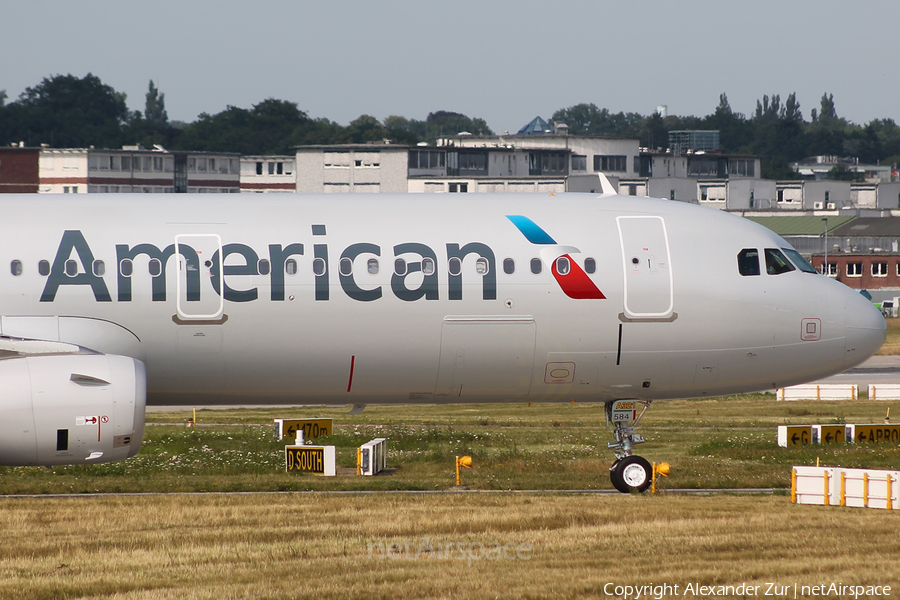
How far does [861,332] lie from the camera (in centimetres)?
2580

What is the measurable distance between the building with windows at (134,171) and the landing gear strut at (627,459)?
136 m

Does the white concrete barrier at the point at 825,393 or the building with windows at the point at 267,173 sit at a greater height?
the building with windows at the point at 267,173

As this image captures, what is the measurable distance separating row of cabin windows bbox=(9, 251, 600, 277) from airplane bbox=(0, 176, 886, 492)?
0.03m

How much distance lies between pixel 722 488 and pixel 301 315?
13200 mm

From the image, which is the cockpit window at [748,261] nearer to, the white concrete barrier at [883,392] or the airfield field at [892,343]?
the white concrete barrier at [883,392]

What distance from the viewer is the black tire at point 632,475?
26.5 metres

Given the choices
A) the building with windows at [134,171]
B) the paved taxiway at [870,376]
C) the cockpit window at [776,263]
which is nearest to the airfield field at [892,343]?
the paved taxiway at [870,376]

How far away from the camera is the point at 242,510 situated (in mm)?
25484

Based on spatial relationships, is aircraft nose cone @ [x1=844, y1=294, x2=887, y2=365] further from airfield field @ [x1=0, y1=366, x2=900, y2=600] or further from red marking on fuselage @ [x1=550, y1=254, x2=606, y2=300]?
red marking on fuselage @ [x1=550, y1=254, x2=606, y2=300]

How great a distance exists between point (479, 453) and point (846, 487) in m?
14.3

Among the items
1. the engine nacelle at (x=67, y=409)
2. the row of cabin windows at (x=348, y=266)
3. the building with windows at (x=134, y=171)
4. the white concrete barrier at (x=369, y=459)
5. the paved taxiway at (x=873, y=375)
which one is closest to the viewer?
the engine nacelle at (x=67, y=409)

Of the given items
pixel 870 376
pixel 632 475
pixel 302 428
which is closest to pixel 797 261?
pixel 632 475

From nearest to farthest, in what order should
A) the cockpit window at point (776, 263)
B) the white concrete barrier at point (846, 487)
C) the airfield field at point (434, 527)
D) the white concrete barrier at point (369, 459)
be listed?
the airfield field at point (434, 527) < the white concrete barrier at point (846, 487) < the cockpit window at point (776, 263) < the white concrete barrier at point (369, 459)

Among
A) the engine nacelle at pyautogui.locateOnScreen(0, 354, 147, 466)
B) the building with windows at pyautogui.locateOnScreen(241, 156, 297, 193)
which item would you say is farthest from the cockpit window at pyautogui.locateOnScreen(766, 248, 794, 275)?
the building with windows at pyautogui.locateOnScreen(241, 156, 297, 193)
